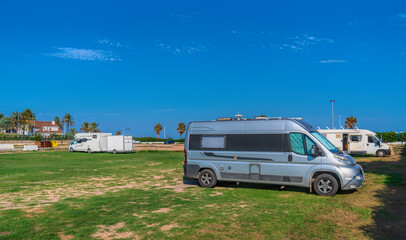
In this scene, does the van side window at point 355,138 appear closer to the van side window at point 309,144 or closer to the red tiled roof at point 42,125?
the van side window at point 309,144

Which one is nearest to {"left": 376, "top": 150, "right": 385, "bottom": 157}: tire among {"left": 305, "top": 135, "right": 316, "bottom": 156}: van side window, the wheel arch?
the wheel arch

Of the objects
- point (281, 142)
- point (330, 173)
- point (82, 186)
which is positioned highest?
point (281, 142)

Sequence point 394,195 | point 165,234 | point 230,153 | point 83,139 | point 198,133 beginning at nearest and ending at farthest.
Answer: point 165,234
point 394,195
point 230,153
point 198,133
point 83,139

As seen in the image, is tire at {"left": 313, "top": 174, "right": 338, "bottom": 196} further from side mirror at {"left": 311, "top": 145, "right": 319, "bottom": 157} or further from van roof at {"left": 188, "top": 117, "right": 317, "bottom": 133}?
van roof at {"left": 188, "top": 117, "right": 317, "bottom": 133}

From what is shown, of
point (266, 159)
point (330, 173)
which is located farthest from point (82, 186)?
point (330, 173)

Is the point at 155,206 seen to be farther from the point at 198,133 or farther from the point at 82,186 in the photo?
the point at 82,186

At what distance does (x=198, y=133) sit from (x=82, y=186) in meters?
5.55

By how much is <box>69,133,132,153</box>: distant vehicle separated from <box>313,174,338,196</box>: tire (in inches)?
1224

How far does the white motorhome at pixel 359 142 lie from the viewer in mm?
29172

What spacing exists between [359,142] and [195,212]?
25.7 meters

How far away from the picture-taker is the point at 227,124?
1293 cm

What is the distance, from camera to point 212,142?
13016 millimetres

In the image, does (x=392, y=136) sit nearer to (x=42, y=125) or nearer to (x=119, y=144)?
(x=119, y=144)

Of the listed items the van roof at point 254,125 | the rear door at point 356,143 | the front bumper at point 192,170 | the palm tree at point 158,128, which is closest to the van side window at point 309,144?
the van roof at point 254,125
